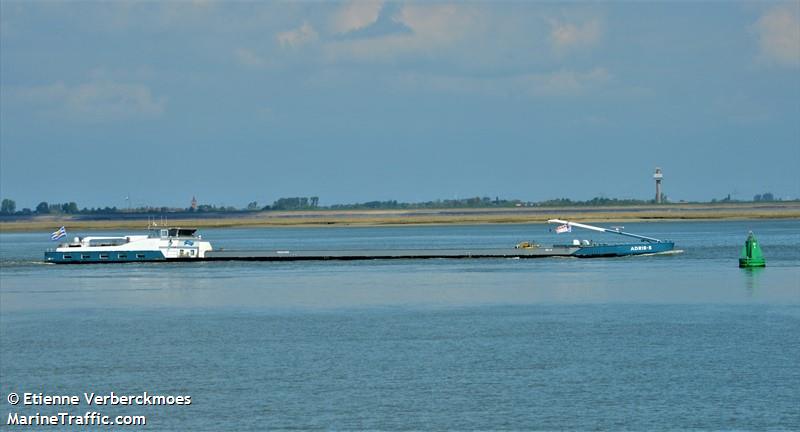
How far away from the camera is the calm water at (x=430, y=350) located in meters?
37.1

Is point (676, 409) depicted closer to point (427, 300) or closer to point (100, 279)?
point (427, 300)

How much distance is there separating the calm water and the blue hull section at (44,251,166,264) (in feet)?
97.0

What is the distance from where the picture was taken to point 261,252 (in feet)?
404

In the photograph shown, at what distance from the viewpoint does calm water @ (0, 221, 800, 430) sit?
37125mm

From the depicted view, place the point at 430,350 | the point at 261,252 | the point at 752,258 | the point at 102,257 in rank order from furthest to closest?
the point at 102,257 → the point at 261,252 → the point at 752,258 → the point at 430,350

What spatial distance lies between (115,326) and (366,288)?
24.9m

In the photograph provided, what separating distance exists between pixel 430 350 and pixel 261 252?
75.2 meters

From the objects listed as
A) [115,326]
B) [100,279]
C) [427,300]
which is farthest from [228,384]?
[100,279]
